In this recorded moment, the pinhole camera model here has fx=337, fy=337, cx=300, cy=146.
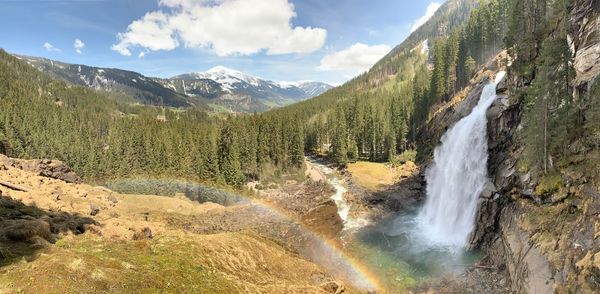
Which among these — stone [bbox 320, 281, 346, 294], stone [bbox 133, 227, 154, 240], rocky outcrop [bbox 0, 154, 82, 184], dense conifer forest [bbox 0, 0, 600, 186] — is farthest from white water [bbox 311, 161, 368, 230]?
rocky outcrop [bbox 0, 154, 82, 184]

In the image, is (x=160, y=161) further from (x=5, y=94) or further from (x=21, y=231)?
(x=5, y=94)

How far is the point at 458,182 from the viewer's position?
51.2 m

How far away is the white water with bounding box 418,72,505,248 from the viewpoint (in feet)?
148

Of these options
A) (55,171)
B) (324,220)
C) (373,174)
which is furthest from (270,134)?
(55,171)

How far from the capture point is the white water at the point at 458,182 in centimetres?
4503

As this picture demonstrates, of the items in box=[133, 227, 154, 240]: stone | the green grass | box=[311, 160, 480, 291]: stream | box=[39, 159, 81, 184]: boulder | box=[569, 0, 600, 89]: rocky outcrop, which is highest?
box=[569, 0, 600, 89]: rocky outcrop

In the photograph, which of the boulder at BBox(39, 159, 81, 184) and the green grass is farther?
the boulder at BBox(39, 159, 81, 184)

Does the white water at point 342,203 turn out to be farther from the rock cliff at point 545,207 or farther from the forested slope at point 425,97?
the rock cliff at point 545,207

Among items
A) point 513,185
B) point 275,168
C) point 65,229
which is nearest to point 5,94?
point 275,168

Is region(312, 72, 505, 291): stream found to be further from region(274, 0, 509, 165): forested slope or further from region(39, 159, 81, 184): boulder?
region(39, 159, 81, 184): boulder

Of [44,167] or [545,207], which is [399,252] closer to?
[545,207]

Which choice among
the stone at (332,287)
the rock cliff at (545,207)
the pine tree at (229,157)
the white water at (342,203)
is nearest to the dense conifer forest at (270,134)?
the pine tree at (229,157)

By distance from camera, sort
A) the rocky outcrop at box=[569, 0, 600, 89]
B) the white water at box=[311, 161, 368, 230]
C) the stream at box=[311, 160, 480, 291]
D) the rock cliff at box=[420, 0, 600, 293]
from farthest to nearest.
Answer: the white water at box=[311, 161, 368, 230] → the stream at box=[311, 160, 480, 291] → the rocky outcrop at box=[569, 0, 600, 89] → the rock cliff at box=[420, 0, 600, 293]

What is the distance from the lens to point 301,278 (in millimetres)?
24703
